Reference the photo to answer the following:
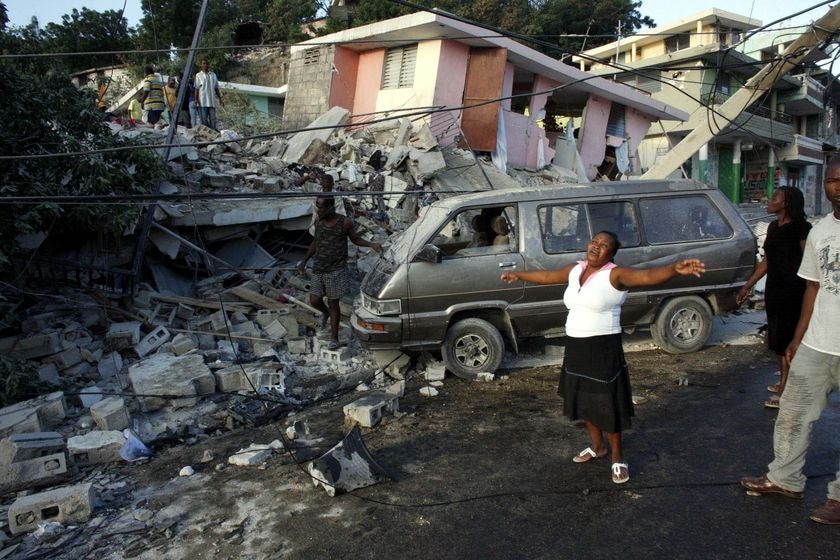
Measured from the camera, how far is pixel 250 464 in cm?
434

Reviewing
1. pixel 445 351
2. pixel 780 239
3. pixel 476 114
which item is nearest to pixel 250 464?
pixel 445 351

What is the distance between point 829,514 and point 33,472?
5.27m

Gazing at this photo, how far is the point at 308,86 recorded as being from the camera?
17203mm

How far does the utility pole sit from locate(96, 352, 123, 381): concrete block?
340 inches

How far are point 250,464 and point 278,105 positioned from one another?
23.0 m

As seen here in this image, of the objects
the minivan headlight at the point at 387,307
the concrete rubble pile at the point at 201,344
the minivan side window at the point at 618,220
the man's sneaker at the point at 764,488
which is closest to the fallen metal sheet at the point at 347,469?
the concrete rubble pile at the point at 201,344

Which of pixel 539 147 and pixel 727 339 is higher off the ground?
pixel 539 147

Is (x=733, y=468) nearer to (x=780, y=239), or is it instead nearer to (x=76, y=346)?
(x=780, y=239)

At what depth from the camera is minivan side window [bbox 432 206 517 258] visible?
19.9 feet

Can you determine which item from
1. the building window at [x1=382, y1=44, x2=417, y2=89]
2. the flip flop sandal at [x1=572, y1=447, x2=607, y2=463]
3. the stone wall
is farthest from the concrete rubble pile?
the stone wall

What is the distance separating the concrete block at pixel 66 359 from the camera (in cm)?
634

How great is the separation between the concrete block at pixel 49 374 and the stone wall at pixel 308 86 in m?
11.4

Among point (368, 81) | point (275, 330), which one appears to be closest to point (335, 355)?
point (275, 330)

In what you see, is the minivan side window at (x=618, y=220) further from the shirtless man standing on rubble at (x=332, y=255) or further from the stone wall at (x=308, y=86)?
the stone wall at (x=308, y=86)
